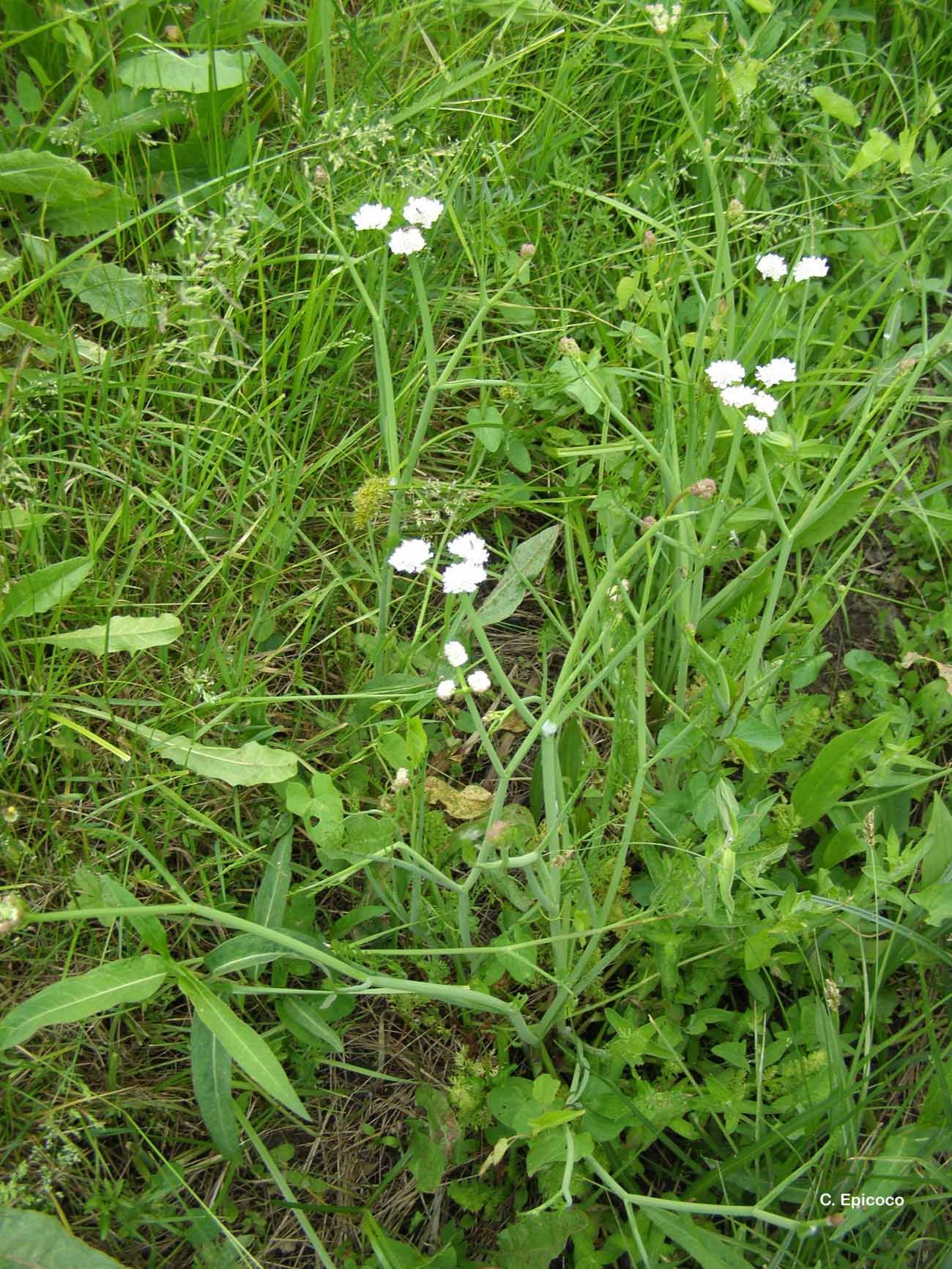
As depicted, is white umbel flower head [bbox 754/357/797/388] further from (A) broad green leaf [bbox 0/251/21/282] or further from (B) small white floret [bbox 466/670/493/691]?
(A) broad green leaf [bbox 0/251/21/282]

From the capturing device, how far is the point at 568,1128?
1237 mm

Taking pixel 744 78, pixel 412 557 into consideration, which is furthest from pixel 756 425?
pixel 744 78

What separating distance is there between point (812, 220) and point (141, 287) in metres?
1.14

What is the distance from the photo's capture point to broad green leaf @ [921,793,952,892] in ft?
5.03

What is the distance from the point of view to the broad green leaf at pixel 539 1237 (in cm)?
125

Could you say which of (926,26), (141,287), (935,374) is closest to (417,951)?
(141,287)

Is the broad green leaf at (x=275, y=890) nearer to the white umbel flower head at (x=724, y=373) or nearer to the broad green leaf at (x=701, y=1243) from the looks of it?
the broad green leaf at (x=701, y=1243)

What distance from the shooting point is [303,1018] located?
131 cm

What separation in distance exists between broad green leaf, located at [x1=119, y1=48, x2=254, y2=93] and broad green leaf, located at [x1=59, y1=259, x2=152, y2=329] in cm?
33

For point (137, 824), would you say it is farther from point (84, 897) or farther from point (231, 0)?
point (231, 0)

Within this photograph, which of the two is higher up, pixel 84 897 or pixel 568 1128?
pixel 84 897

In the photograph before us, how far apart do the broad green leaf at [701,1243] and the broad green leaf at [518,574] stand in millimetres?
831

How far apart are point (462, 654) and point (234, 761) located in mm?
440

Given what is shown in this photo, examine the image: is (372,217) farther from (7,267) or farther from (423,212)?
(7,267)
